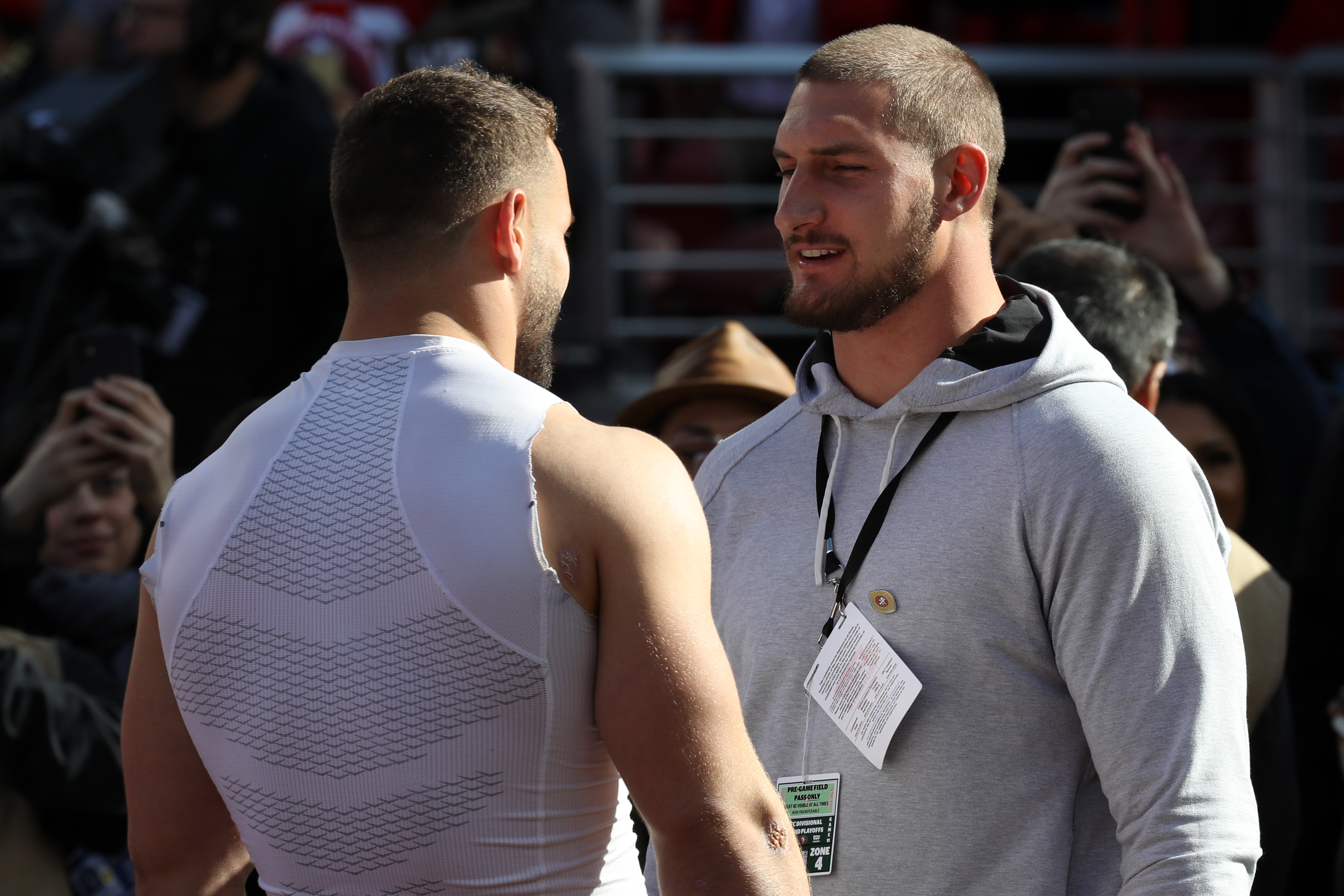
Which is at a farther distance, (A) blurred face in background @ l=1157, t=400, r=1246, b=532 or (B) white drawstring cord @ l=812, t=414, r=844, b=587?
(A) blurred face in background @ l=1157, t=400, r=1246, b=532

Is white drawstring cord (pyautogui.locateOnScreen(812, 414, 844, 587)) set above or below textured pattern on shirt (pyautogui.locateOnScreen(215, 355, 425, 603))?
below

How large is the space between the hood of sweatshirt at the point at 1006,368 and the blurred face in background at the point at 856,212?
117 millimetres

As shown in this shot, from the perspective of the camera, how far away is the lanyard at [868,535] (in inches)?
76.8

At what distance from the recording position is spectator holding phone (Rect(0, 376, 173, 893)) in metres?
2.88

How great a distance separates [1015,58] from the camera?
577 centimetres

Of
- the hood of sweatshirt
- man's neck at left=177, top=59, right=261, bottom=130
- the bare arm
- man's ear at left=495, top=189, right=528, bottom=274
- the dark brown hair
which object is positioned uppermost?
the dark brown hair

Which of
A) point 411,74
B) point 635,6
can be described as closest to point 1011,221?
point 411,74

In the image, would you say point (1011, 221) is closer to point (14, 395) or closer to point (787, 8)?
point (14, 395)

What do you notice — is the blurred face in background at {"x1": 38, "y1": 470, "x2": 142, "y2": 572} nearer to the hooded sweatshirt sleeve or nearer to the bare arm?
the bare arm

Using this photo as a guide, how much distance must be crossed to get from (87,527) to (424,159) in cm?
222

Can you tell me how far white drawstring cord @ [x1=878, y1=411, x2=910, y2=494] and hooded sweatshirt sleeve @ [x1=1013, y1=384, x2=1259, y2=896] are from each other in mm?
205

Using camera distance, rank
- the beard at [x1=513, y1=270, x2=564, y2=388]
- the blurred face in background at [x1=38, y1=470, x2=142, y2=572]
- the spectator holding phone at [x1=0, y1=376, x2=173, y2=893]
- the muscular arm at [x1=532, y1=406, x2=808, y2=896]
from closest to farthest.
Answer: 1. the muscular arm at [x1=532, y1=406, x2=808, y2=896]
2. the beard at [x1=513, y1=270, x2=564, y2=388]
3. the spectator holding phone at [x1=0, y1=376, x2=173, y2=893]
4. the blurred face in background at [x1=38, y1=470, x2=142, y2=572]

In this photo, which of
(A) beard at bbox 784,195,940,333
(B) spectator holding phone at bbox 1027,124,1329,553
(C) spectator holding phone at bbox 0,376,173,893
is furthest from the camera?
(B) spectator holding phone at bbox 1027,124,1329,553

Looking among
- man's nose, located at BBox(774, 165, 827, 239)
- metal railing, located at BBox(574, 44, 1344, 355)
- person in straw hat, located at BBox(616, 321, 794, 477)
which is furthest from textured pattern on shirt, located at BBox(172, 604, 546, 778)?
metal railing, located at BBox(574, 44, 1344, 355)
